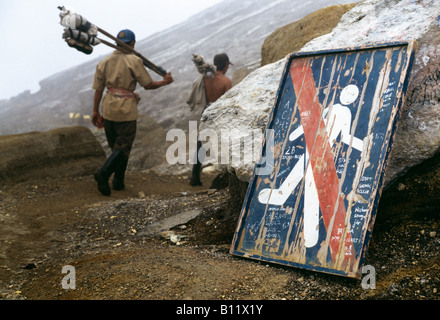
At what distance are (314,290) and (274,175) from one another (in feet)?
2.59

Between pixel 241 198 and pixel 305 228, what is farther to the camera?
pixel 241 198

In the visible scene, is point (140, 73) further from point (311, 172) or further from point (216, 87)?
point (311, 172)

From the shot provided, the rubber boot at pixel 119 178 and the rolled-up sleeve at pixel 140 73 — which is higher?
the rolled-up sleeve at pixel 140 73

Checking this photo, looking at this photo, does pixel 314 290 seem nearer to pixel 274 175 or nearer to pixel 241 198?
pixel 274 175

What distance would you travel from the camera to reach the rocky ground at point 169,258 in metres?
2.28

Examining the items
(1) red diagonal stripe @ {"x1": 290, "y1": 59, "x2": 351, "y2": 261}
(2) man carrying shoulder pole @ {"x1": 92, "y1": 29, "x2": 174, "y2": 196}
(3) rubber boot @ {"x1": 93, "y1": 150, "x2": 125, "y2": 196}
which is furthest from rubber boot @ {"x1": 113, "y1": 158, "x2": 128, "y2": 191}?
(1) red diagonal stripe @ {"x1": 290, "y1": 59, "x2": 351, "y2": 261}

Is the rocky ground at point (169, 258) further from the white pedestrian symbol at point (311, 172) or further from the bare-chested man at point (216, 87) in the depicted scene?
the bare-chested man at point (216, 87)

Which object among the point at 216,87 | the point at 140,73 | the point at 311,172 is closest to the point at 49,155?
the point at 140,73

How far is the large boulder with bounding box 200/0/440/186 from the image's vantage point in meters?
2.68

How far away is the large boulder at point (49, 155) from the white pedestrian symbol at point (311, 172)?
11.9ft

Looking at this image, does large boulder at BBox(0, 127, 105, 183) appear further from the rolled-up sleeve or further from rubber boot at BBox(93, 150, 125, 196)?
the rolled-up sleeve

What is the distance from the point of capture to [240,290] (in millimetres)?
2285

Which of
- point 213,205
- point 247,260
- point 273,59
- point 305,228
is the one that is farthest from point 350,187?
point 273,59

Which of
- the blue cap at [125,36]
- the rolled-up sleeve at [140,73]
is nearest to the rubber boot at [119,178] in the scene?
the rolled-up sleeve at [140,73]
